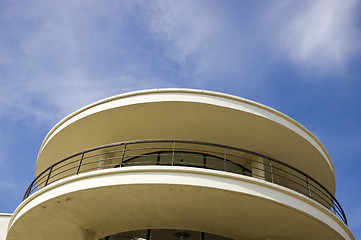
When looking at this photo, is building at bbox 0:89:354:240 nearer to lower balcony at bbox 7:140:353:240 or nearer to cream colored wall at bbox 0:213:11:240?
lower balcony at bbox 7:140:353:240

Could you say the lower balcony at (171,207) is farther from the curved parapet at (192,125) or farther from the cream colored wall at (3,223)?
the cream colored wall at (3,223)

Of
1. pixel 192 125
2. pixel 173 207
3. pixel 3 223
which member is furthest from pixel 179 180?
pixel 3 223

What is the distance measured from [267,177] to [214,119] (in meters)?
3.81

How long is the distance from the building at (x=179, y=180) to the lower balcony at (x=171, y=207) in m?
0.03

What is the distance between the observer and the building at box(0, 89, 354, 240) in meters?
10.4

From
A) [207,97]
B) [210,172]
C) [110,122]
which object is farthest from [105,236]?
[207,97]

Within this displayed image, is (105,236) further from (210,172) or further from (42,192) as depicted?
(210,172)

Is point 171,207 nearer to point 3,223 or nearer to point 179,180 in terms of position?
point 179,180

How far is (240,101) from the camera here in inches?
505

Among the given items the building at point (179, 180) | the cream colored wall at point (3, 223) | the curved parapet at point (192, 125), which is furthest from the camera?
the cream colored wall at point (3, 223)

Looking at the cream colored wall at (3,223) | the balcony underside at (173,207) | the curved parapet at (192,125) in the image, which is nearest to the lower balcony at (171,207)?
the balcony underside at (173,207)

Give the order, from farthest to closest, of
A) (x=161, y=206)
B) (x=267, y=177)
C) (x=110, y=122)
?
1. (x=267, y=177)
2. (x=110, y=122)
3. (x=161, y=206)

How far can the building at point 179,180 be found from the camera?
10.4m

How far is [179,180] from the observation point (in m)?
10.1
